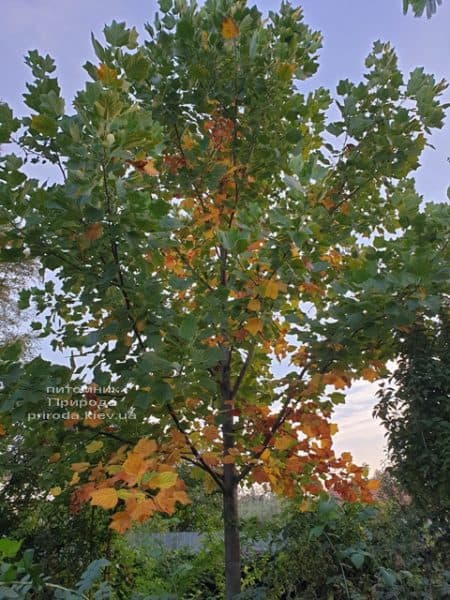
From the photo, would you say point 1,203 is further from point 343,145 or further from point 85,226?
point 343,145

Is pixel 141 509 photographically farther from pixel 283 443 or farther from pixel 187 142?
pixel 187 142

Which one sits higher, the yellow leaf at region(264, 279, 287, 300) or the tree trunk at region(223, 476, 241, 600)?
the yellow leaf at region(264, 279, 287, 300)

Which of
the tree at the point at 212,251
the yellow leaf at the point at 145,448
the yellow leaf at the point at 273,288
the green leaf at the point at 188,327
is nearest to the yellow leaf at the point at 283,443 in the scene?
the tree at the point at 212,251

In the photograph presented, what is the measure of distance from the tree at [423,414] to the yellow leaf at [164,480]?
9.36 feet

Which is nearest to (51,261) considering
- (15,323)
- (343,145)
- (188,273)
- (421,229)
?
(188,273)

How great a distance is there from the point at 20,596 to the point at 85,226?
1.45 m

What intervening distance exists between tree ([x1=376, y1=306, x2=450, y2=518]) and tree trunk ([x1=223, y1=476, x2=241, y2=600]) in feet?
5.34

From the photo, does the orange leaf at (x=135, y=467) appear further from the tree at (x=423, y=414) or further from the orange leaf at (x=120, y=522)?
the tree at (x=423, y=414)

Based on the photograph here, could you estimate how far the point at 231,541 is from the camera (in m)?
3.22

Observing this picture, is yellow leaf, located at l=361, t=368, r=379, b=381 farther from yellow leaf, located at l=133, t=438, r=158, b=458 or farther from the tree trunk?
yellow leaf, located at l=133, t=438, r=158, b=458

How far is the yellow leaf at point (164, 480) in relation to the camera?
1.71 m

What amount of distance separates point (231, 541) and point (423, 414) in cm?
204

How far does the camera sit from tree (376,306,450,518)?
397cm

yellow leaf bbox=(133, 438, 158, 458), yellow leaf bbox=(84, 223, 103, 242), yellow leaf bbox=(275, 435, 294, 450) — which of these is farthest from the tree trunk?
yellow leaf bbox=(84, 223, 103, 242)
